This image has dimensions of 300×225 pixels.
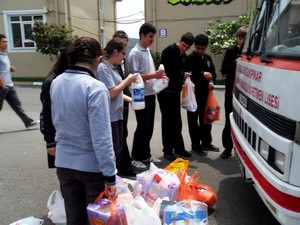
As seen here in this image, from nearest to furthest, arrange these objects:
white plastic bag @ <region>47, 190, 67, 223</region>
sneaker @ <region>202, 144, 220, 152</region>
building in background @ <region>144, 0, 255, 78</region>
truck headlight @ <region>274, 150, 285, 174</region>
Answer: truck headlight @ <region>274, 150, 285, 174</region>
white plastic bag @ <region>47, 190, 67, 223</region>
sneaker @ <region>202, 144, 220, 152</region>
building in background @ <region>144, 0, 255, 78</region>

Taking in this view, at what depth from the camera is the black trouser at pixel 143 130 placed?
4742 mm

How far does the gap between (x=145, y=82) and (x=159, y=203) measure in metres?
2.04

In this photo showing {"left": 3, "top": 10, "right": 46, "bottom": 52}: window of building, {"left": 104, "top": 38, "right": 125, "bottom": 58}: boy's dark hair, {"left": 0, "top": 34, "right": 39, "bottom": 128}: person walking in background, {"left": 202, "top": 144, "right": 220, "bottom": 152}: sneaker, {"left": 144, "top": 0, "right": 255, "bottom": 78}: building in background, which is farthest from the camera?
{"left": 3, "top": 10, "right": 46, "bottom": 52}: window of building

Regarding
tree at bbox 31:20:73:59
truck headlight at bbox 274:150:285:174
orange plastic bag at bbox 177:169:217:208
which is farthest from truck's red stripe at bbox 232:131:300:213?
tree at bbox 31:20:73:59

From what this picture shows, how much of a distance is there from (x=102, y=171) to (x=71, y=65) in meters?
0.74

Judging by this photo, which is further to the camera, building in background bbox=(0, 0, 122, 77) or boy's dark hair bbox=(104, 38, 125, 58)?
building in background bbox=(0, 0, 122, 77)

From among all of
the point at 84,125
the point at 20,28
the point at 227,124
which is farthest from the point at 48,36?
the point at 84,125

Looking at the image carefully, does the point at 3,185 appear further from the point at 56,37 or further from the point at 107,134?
the point at 56,37

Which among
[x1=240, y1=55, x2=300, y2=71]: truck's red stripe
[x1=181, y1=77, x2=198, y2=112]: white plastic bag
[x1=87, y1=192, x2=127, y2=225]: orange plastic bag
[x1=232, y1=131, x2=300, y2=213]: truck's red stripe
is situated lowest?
[x1=87, y1=192, x2=127, y2=225]: orange plastic bag

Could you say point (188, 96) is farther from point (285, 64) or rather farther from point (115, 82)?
point (285, 64)

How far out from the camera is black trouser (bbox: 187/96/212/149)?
5.52 metres

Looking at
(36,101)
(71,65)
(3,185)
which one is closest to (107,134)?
(71,65)

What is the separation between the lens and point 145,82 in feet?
15.5

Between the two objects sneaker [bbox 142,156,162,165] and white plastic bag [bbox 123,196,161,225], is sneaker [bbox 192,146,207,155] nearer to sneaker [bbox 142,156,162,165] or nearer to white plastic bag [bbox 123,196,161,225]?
sneaker [bbox 142,156,162,165]
